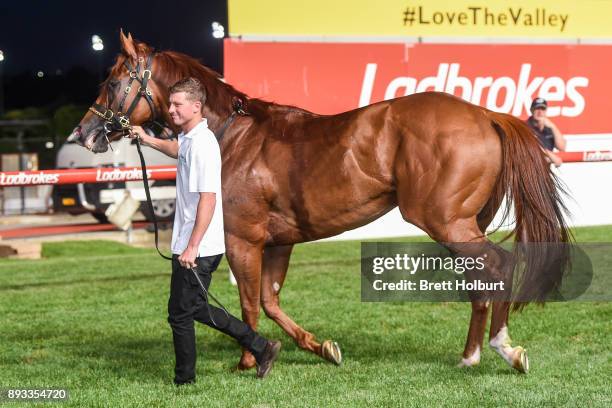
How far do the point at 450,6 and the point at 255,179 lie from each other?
259 inches

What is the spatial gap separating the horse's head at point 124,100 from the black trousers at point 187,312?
1256 millimetres

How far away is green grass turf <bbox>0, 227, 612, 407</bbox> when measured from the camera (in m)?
5.52

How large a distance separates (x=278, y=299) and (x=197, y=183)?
1449 millimetres

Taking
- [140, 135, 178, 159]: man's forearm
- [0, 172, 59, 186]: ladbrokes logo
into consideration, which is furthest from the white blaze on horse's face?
[0, 172, 59, 186]: ladbrokes logo

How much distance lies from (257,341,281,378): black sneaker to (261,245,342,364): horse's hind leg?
1.34ft

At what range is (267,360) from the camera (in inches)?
239

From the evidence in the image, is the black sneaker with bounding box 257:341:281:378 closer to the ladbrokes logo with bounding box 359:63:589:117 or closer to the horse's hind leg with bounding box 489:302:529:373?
the horse's hind leg with bounding box 489:302:529:373

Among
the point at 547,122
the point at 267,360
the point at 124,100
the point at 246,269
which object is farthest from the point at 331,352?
the point at 547,122

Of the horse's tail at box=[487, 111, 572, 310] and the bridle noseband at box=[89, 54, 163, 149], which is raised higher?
the bridle noseband at box=[89, 54, 163, 149]

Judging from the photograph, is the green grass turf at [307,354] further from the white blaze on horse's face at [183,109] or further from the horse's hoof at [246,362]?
the white blaze on horse's face at [183,109]

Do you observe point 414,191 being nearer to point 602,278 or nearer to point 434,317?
point 434,317

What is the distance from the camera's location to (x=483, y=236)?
19.9ft

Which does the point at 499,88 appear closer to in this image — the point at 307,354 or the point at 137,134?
the point at 307,354

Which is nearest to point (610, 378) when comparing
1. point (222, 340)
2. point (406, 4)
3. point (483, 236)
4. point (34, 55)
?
point (483, 236)
